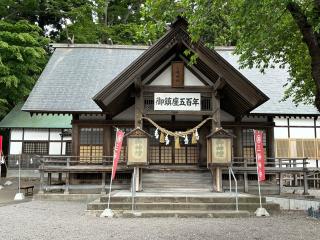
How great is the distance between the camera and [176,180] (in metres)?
15.8

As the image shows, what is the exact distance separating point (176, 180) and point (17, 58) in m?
16.2

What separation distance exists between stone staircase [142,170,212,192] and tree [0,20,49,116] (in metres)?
14.1

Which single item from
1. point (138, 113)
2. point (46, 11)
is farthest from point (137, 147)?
point (46, 11)

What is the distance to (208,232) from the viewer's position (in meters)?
8.78

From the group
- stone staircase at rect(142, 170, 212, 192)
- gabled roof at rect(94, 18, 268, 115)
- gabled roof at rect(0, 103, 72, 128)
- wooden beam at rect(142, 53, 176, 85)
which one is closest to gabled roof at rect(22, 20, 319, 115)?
wooden beam at rect(142, 53, 176, 85)

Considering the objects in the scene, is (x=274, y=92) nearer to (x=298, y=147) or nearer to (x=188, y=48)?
(x=298, y=147)

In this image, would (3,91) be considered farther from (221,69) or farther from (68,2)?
(221,69)

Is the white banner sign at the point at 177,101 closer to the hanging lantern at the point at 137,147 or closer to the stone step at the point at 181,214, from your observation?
the hanging lantern at the point at 137,147

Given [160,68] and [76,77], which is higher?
[76,77]

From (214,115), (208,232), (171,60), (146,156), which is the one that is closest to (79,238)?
(208,232)

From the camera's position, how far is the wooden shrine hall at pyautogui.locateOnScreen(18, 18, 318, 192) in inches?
543

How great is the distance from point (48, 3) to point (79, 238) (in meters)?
29.2

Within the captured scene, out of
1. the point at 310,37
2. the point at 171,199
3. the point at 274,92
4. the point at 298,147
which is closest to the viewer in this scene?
the point at 310,37

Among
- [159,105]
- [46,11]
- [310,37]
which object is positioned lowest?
[159,105]
